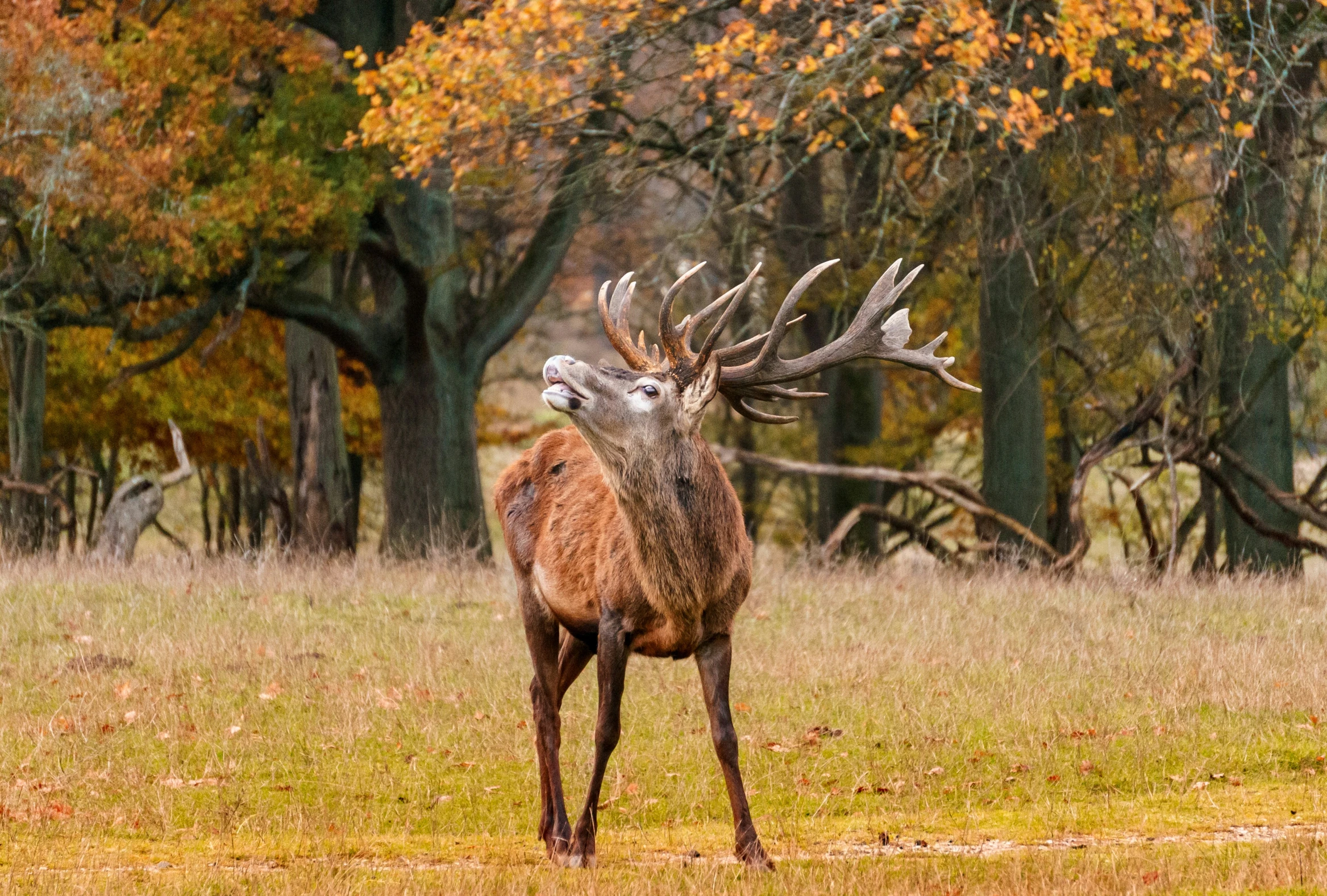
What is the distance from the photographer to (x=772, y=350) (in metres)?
7.08

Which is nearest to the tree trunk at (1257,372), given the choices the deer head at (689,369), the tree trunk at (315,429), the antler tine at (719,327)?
the deer head at (689,369)

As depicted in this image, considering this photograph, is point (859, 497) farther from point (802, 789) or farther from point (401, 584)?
point (802, 789)

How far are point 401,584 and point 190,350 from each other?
35.5ft

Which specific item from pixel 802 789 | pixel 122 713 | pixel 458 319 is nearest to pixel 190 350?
pixel 458 319

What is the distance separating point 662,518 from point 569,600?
0.90 m

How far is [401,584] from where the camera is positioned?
14.6 metres

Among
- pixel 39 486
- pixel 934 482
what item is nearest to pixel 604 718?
pixel 934 482

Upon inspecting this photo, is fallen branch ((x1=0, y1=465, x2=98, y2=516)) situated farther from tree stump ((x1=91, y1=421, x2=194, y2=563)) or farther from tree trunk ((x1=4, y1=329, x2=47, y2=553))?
tree stump ((x1=91, y1=421, x2=194, y2=563))

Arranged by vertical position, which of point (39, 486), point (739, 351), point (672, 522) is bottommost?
point (39, 486)

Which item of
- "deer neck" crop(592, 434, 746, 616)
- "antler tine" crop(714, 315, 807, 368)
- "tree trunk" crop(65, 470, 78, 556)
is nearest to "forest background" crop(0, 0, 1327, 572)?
"tree trunk" crop(65, 470, 78, 556)

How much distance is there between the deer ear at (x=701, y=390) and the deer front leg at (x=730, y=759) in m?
0.95

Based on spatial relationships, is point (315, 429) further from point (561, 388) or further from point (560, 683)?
point (561, 388)

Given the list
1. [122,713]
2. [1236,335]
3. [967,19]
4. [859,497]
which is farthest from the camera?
[859,497]

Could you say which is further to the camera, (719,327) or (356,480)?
(356,480)
